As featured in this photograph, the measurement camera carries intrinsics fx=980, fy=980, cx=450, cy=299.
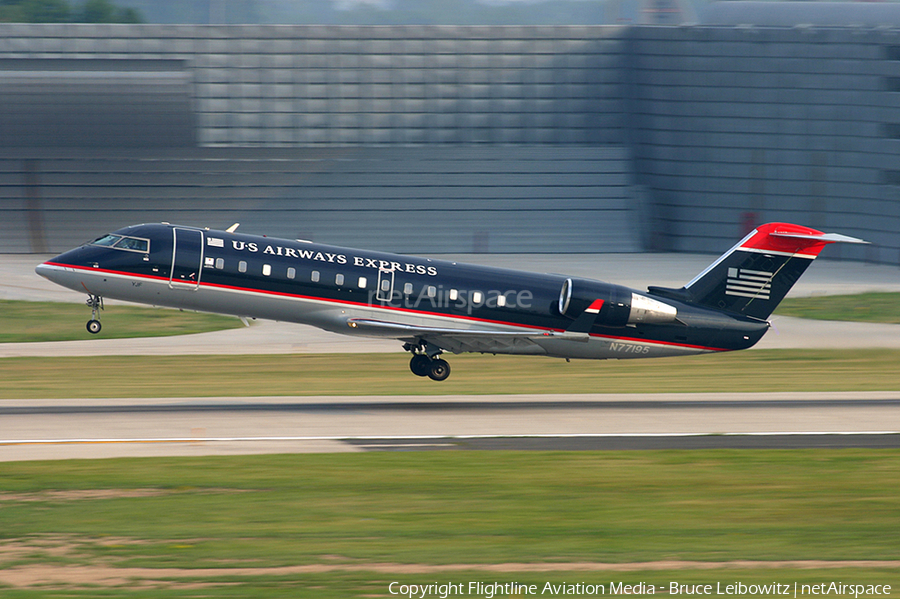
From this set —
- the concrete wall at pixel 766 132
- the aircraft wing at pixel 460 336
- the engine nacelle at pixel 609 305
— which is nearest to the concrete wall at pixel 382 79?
the concrete wall at pixel 766 132

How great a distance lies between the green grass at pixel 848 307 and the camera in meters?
46.3

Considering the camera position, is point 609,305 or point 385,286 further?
point 609,305

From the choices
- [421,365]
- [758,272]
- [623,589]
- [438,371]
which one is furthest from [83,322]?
[623,589]

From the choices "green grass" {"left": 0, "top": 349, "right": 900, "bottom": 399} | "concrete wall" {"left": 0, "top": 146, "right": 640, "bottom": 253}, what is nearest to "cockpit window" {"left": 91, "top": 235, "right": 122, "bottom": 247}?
"green grass" {"left": 0, "top": 349, "right": 900, "bottom": 399}

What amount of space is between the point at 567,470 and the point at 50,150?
51.8 meters

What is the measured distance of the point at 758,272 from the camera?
30562 millimetres

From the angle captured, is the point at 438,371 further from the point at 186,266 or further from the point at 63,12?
the point at 63,12

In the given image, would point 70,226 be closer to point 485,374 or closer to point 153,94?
point 153,94

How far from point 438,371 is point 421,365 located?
57 centimetres

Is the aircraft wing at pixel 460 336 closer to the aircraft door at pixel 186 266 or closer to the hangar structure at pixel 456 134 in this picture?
the aircraft door at pixel 186 266

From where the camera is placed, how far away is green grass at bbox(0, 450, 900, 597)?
1413 centimetres

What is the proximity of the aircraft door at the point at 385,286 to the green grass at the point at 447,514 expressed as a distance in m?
8.26

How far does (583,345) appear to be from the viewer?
30.3 meters

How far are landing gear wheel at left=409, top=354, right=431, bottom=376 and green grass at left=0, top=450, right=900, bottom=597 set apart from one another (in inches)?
370
